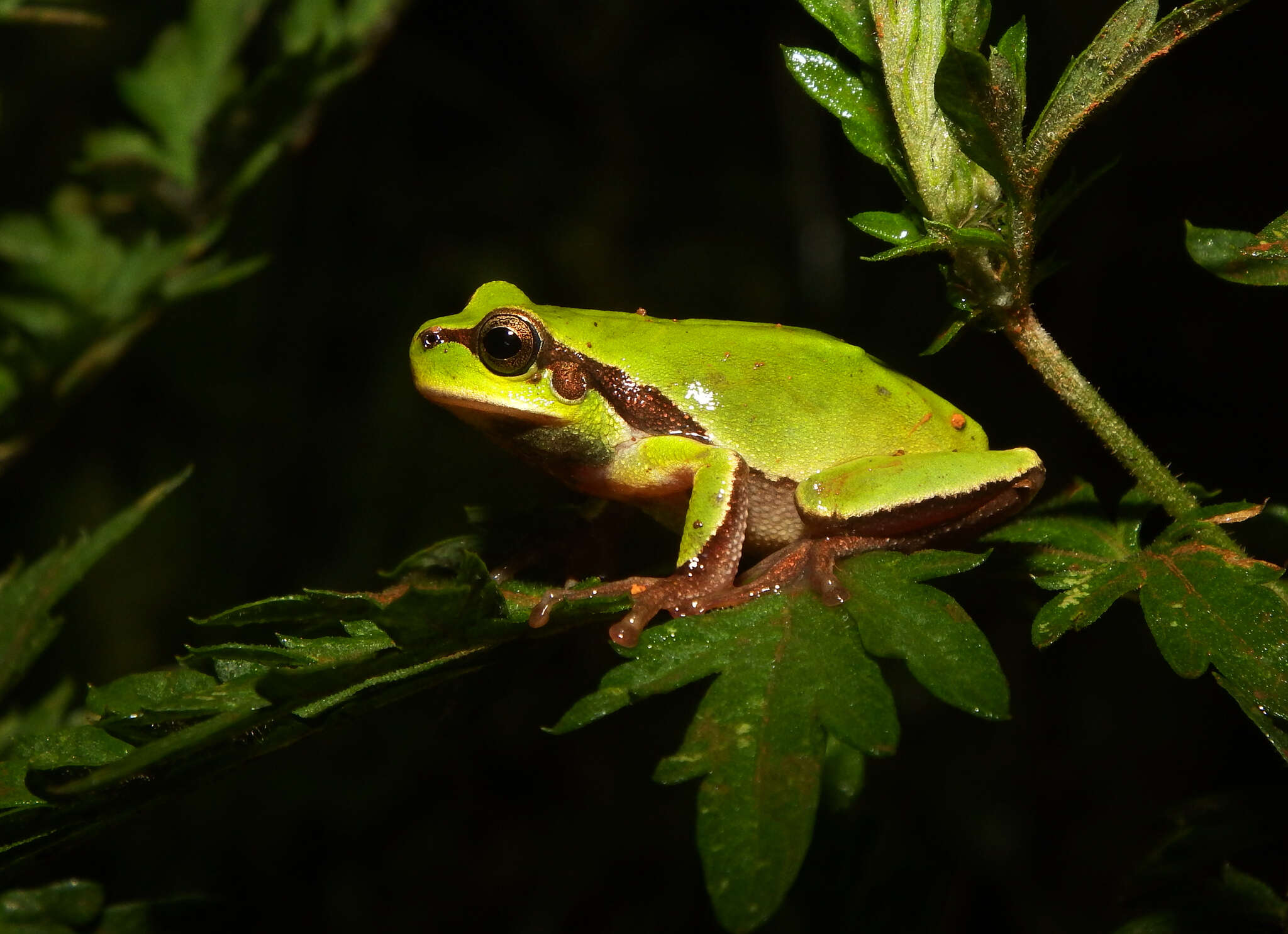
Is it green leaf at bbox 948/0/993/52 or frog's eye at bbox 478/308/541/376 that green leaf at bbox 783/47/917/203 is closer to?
green leaf at bbox 948/0/993/52

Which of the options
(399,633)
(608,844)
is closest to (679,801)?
(608,844)

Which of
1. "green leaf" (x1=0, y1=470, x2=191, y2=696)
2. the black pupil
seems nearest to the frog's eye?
the black pupil

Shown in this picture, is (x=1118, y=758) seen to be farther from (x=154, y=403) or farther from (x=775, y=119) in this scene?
(x=154, y=403)

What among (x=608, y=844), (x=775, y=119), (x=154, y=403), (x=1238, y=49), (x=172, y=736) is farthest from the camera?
(x=775, y=119)

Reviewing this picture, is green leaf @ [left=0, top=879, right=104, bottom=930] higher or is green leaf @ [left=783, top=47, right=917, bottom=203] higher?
green leaf @ [left=783, top=47, right=917, bottom=203]

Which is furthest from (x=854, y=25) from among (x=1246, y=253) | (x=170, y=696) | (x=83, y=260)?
(x=83, y=260)

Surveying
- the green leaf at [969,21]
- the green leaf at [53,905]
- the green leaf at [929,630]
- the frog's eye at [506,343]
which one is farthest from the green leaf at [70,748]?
the green leaf at [969,21]

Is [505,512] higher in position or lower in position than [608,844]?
higher
